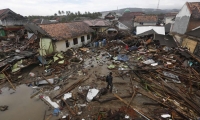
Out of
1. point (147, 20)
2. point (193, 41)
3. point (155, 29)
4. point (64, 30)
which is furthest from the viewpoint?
point (147, 20)

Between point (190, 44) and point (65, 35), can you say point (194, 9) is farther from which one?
point (65, 35)

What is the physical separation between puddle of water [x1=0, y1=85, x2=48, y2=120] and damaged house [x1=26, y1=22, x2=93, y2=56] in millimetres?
6696

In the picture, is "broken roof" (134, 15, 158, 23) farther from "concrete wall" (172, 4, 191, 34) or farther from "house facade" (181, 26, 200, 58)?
"house facade" (181, 26, 200, 58)

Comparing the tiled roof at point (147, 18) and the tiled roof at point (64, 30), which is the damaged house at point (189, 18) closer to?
the tiled roof at point (64, 30)

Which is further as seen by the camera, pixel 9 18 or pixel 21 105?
pixel 9 18

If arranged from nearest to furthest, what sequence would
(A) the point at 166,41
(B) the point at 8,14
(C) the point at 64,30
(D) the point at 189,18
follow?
1. (D) the point at 189,18
2. (C) the point at 64,30
3. (A) the point at 166,41
4. (B) the point at 8,14

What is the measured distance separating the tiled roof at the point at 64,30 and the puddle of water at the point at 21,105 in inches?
339

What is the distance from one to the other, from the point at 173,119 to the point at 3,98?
38.3ft

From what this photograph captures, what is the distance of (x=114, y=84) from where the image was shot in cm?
1027

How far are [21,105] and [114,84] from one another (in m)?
7.10

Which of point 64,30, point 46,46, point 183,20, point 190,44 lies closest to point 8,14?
point 64,30

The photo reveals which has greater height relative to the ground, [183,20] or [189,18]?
[189,18]

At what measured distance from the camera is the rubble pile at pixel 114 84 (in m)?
7.27

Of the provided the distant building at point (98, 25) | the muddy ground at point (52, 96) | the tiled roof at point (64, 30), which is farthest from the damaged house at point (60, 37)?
the distant building at point (98, 25)
